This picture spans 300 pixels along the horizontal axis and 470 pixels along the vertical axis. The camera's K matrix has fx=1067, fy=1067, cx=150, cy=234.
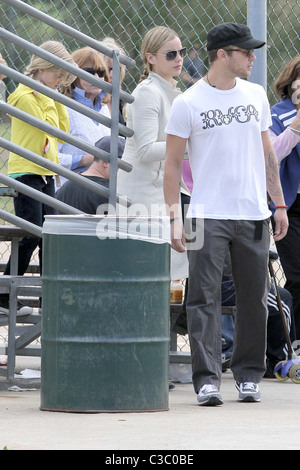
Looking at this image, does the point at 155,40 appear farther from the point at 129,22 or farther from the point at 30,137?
the point at 129,22

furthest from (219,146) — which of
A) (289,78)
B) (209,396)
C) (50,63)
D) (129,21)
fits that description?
(129,21)

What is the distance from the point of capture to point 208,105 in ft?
18.3

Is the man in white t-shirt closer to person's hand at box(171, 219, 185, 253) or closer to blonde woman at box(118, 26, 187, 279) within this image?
person's hand at box(171, 219, 185, 253)

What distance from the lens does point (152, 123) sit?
630 cm

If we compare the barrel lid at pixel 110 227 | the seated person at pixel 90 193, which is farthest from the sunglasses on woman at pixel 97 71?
the barrel lid at pixel 110 227

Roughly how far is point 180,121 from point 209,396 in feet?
4.73

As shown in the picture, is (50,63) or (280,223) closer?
(280,223)

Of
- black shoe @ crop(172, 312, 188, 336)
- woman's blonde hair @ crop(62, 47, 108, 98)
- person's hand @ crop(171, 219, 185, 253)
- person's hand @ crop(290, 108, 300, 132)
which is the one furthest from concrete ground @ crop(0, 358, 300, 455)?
woman's blonde hair @ crop(62, 47, 108, 98)

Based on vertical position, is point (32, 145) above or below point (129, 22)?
below

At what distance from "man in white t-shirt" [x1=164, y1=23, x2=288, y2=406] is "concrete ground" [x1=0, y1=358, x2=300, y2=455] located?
31cm

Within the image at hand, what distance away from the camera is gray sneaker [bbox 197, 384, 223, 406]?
555 centimetres

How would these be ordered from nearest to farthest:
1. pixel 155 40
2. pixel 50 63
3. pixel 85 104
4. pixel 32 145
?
pixel 155 40, pixel 50 63, pixel 32 145, pixel 85 104

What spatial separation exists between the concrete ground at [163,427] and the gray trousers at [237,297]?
8.7 inches
